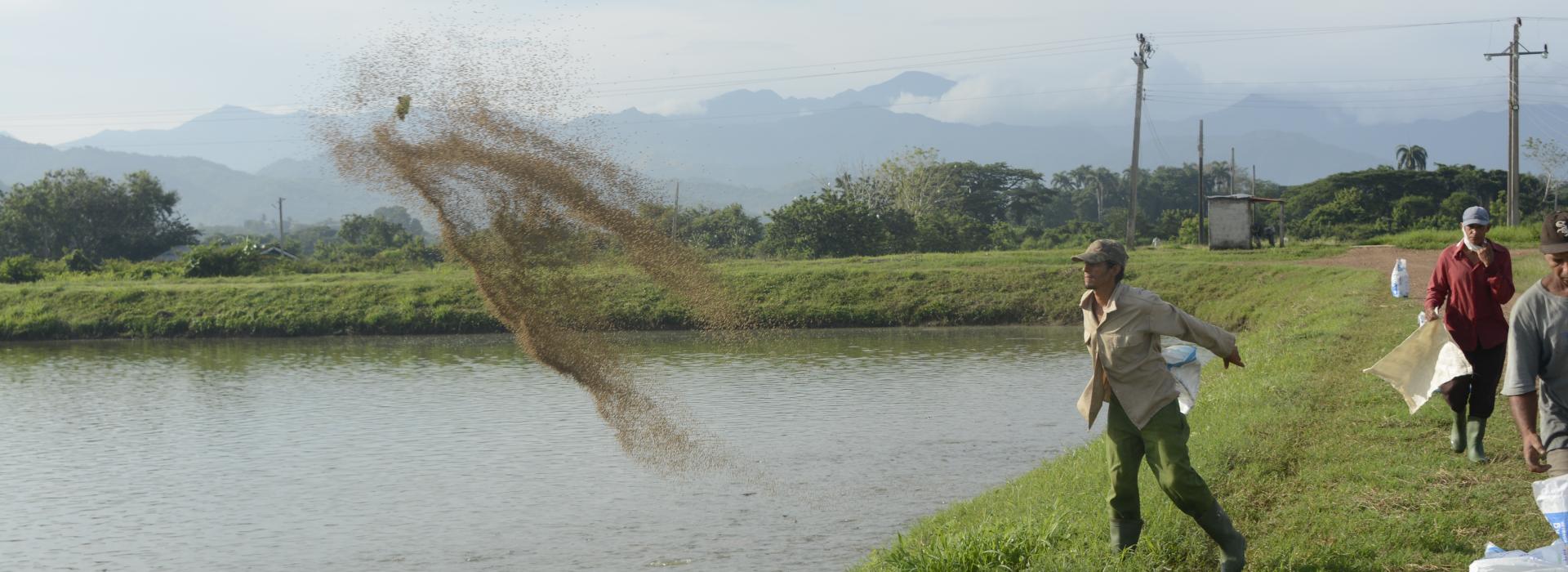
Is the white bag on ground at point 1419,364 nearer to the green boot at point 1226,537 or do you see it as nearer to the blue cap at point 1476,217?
the blue cap at point 1476,217

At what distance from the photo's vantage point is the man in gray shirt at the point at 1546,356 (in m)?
4.86

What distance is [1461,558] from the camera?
5.83 metres

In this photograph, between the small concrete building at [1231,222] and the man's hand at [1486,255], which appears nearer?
the man's hand at [1486,255]

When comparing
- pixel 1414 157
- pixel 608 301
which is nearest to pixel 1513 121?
pixel 608 301

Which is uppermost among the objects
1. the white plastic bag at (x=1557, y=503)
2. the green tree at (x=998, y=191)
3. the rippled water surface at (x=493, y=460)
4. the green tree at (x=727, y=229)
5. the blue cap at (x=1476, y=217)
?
the green tree at (x=998, y=191)

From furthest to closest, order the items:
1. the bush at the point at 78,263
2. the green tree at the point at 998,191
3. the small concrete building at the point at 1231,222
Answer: the green tree at the point at 998,191 → the bush at the point at 78,263 → the small concrete building at the point at 1231,222

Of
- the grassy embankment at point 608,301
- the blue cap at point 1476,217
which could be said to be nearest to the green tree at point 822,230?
the grassy embankment at point 608,301

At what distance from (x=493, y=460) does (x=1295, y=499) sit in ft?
29.7

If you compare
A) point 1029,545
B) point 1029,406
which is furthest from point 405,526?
point 1029,406

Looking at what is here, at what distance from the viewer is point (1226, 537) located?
5.75m

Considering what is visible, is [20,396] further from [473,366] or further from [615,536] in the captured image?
[615,536]

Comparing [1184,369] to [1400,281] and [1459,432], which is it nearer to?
[1459,432]

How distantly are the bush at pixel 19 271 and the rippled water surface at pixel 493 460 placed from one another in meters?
21.2

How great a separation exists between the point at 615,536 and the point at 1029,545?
4706mm
